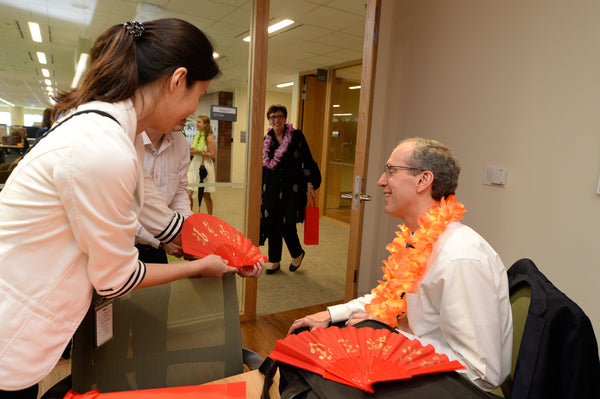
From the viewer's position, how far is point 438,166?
4.92ft

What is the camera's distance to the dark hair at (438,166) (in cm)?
150

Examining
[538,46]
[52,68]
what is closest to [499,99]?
[538,46]

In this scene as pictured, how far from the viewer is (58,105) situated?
905mm

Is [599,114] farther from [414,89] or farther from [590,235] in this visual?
[414,89]

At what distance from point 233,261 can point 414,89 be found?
2.48 meters

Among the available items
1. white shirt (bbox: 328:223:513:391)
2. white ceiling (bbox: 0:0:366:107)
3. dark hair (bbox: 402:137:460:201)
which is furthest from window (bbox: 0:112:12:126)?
white shirt (bbox: 328:223:513:391)

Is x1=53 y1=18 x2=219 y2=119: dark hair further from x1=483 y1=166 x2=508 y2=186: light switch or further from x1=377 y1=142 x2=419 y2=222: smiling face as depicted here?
x1=483 y1=166 x2=508 y2=186: light switch

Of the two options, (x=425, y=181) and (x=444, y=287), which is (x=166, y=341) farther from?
(x=425, y=181)

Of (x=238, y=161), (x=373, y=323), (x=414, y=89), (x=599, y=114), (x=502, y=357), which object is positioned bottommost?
(x=502, y=357)

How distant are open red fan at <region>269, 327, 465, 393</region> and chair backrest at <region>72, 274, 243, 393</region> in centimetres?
45

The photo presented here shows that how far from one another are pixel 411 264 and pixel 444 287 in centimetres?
22

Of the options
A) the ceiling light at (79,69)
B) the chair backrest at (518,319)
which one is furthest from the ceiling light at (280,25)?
the chair backrest at (518,319)

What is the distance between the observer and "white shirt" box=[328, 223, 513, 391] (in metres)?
1.09

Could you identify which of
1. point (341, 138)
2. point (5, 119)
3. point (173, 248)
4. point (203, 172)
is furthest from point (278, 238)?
point (5, 119)
